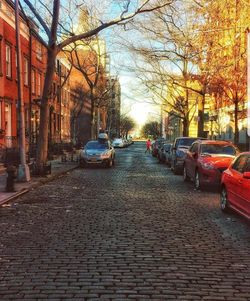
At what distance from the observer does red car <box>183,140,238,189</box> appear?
1495 centimetres

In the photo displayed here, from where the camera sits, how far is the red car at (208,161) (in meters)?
14.9

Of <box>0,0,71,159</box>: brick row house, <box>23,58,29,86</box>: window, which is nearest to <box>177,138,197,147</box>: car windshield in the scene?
<box>0,0,71,159</box>: brick row house

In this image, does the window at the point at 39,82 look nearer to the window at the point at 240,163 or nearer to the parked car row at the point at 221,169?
the parked car row at the point at 221,169

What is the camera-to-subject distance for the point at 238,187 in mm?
9711

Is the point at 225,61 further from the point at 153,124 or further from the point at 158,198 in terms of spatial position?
the point at 153,124

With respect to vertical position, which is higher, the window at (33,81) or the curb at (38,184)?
the window at (33,81)

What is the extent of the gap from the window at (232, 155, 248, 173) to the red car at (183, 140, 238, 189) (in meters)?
4.19

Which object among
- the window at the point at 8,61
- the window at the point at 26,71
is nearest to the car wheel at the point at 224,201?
the window at the point at 8,61

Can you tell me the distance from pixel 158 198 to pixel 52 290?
8.45 meters

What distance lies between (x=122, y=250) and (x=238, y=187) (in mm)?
3499

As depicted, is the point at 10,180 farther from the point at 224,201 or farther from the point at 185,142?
the point at 185,142

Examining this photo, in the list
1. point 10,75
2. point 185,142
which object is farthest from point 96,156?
point 10,75

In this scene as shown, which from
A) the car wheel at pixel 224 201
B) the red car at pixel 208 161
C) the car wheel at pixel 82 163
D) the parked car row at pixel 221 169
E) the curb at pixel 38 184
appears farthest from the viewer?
the car wheel at pixel 82 163

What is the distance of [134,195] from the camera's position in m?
14.2
